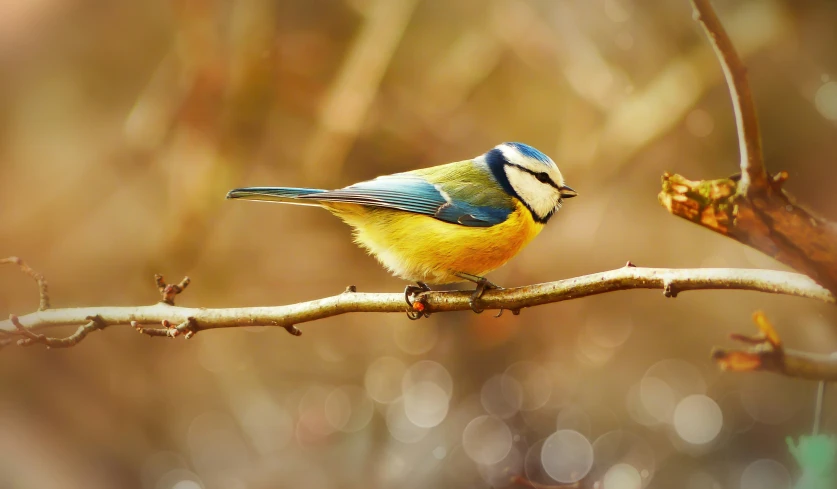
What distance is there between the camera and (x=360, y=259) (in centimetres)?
179

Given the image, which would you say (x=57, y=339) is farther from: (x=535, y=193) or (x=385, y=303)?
(x=535, y=193)

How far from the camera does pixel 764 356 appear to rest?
0.62m

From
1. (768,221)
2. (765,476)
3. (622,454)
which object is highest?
(768,221)

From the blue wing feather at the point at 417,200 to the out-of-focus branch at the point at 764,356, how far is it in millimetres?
498

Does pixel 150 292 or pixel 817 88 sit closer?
pixel 817 88

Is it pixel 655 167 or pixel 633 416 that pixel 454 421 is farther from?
pixel 655 167

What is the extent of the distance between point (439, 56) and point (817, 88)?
39.2 inches

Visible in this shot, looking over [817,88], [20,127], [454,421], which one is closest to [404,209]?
[454,421]

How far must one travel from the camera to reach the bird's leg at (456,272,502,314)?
0.98m

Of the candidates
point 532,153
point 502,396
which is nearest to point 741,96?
point 532,153

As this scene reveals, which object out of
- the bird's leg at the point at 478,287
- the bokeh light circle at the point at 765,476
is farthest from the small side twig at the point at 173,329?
the bokeh light circle at the point at 765,476

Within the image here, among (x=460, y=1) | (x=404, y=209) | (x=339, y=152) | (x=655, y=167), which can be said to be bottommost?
(x=404, y=209)

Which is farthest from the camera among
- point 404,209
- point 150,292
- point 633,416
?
point 150,292

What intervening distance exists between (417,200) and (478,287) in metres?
0.21
